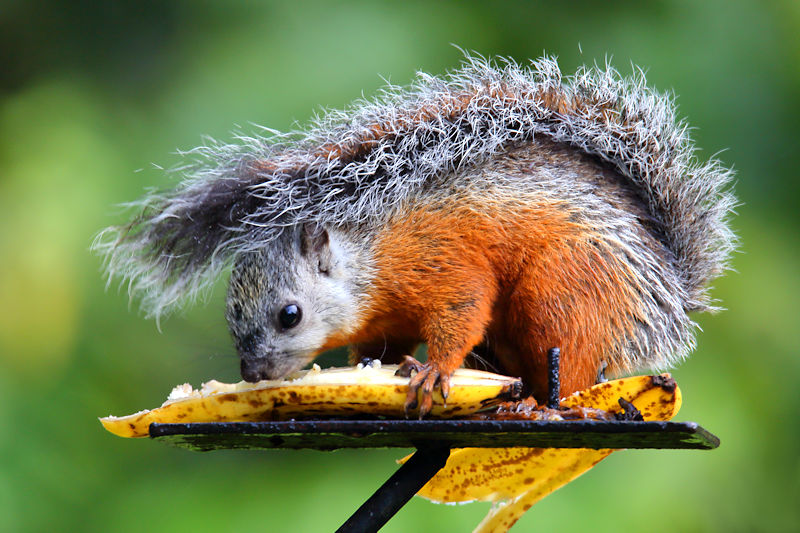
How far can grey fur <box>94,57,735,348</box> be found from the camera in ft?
5.94

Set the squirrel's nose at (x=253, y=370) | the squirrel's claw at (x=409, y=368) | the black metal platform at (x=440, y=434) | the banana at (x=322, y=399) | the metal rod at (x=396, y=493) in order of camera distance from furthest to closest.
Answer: the squirrel's nose at (x=253, y=370)
the squirrel's claw at (x=409, y=368)
the banana at (x=322, y=399)
the metal rod at (x=396, y=493)
the black metal platform at (x=440, y=434)

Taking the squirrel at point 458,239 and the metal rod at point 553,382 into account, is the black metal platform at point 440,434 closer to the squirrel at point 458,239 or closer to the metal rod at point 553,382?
the metal rod at point 553,382

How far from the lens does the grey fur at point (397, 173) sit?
1.81m

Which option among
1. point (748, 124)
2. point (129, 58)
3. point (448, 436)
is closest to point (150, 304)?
point (448, 436)

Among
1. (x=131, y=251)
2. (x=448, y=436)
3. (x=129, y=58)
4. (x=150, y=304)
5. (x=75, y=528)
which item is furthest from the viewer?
(x=129, y=58)

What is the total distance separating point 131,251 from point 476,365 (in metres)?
0.89

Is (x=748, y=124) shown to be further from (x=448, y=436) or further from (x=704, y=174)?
(x=448, y=436)

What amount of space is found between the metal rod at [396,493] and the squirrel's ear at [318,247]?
1.88 ft

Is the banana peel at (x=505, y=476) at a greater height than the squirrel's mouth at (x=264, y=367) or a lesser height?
lesser

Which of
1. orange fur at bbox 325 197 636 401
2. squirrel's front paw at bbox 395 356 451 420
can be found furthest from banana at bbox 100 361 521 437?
orange fur at bbox 325 197 636 401

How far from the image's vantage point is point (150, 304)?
1979 millimetres

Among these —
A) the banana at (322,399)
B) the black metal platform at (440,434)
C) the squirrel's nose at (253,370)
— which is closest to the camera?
the black metal platform at (440,434)

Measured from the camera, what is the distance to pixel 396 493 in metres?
1.37

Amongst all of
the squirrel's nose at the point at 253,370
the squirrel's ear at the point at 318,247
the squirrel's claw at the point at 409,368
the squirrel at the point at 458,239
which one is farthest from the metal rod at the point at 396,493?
the squirrel's ear at the point at 318,247
